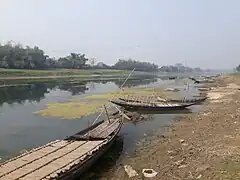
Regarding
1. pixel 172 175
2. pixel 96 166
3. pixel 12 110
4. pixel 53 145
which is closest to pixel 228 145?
pixel 172 175

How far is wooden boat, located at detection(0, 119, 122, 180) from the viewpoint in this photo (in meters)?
10.7

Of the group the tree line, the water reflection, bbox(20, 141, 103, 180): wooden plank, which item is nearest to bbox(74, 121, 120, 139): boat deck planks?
bbox(20, 141, 103, 180): wooden plank

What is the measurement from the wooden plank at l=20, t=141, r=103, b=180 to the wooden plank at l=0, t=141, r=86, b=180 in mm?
300

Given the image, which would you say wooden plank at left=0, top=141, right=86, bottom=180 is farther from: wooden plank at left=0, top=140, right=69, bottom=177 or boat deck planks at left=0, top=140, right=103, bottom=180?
wooden plank at left=0, top=140, right=69, bottom=177

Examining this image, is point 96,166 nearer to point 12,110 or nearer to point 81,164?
point 81,164

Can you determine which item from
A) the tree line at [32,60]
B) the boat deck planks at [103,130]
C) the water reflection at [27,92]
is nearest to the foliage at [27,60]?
the tree line at [32,60]

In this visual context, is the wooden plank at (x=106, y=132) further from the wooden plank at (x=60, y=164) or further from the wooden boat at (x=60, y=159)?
the wooden plank at (x=60, y=164)

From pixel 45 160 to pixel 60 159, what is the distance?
62cm

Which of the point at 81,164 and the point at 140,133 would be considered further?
the point at 140,133

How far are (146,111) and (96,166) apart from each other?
55.5 feet

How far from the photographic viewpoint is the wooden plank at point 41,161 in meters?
10.7

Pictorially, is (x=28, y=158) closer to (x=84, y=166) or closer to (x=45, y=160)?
(x=45, y=160)

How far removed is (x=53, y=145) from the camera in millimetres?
14594

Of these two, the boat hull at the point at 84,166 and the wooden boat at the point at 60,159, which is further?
the boat hull at the point at 84,166
